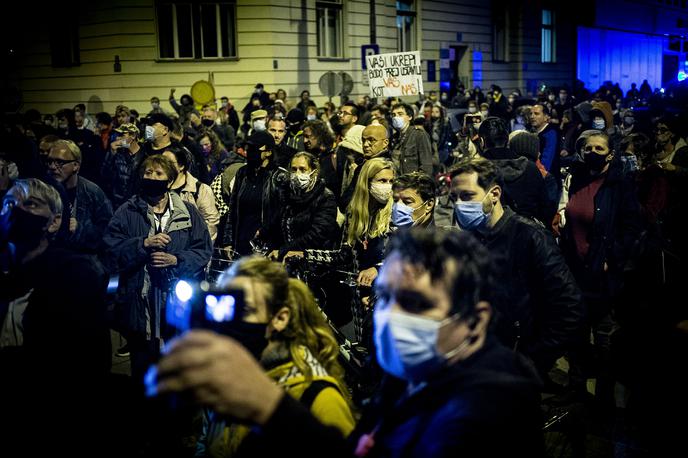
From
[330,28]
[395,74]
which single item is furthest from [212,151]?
[330,28]

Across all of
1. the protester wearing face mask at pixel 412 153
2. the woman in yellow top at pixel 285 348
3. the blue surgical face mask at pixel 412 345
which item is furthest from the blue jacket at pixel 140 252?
the protester wearing face mask at pixel 412 153

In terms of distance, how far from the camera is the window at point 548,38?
130ft

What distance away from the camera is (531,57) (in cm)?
3788

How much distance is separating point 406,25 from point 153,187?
25.8m

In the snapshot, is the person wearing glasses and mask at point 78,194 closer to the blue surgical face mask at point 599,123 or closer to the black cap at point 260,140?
the black cap at point 260,140

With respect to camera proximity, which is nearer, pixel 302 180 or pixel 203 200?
pixel 302 180

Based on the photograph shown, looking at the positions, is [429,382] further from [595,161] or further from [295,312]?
[595,161]

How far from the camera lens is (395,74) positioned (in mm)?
13867

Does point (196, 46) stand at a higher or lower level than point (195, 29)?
lower

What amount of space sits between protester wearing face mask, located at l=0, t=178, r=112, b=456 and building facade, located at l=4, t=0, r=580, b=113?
55.9 ft

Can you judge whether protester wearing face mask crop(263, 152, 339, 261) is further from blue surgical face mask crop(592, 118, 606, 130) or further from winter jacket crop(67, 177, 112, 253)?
blue surgical face mask crop(592, 118, 606, 130)

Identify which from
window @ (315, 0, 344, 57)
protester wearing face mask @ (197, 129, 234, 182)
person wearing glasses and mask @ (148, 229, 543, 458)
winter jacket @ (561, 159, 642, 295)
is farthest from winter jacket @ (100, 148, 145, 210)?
window @ (315, 0, 344, 57)

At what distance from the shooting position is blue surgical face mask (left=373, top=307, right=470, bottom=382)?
6.34 feet

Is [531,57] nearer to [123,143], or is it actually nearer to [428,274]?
[123,143]
